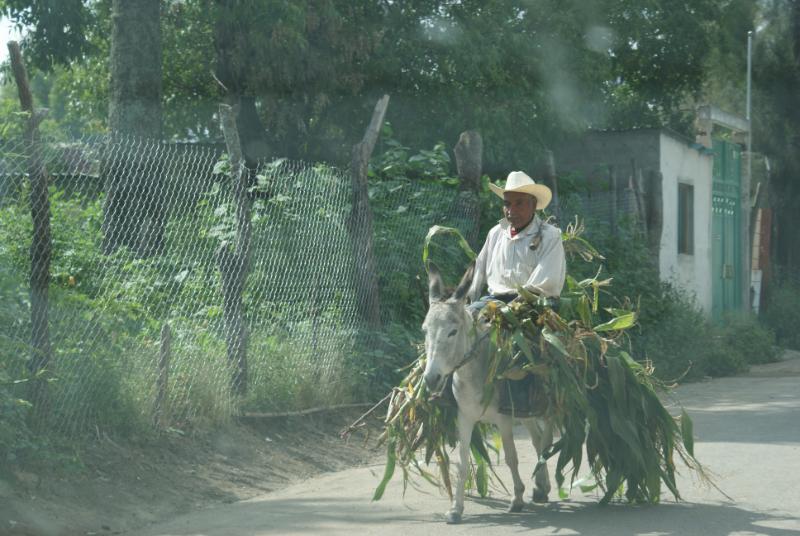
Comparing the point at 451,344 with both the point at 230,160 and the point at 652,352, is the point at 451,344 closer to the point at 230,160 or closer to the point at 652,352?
the point at 230,160

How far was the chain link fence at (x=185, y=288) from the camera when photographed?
315 inches

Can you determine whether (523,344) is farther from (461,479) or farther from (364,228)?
(364,228)

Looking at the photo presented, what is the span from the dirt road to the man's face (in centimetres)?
196

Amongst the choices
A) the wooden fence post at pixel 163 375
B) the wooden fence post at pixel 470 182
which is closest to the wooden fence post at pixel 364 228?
the wooden fence post at pixel 470 182

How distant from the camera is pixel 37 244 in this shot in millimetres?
7945

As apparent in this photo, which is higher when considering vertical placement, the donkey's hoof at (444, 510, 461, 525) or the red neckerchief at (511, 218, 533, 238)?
the red neckerchief at (511, 218, 533, 238)

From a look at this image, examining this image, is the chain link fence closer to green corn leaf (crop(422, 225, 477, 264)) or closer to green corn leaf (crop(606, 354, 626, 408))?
green corn leaf (crop(422, 225, 477, 264))

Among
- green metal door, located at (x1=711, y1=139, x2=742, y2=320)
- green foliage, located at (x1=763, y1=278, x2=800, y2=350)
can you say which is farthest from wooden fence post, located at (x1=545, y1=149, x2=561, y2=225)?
green foliage, located at (x1=763, y1=278, x2=800, y2=350)

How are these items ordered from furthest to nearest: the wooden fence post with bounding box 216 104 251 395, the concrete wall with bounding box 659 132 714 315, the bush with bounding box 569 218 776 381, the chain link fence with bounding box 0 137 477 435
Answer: the concrete wall with bounding box 659 132 714 315 < the bush with bounding box 569 218 776 381 < the wooden fence post with bounding box 216 104 251 395 < the chain link fence with bounding box 0 137 477 435

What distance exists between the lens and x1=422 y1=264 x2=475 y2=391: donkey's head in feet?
22.0

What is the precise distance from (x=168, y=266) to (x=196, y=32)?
12.9 metres

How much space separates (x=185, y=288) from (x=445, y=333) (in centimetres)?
365

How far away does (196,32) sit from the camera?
21.6 metres

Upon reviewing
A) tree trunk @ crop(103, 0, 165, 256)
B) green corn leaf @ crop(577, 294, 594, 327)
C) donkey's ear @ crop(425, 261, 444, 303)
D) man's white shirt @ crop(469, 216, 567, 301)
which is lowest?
green corn leaf @ crop(577, 294, 594, 327)
